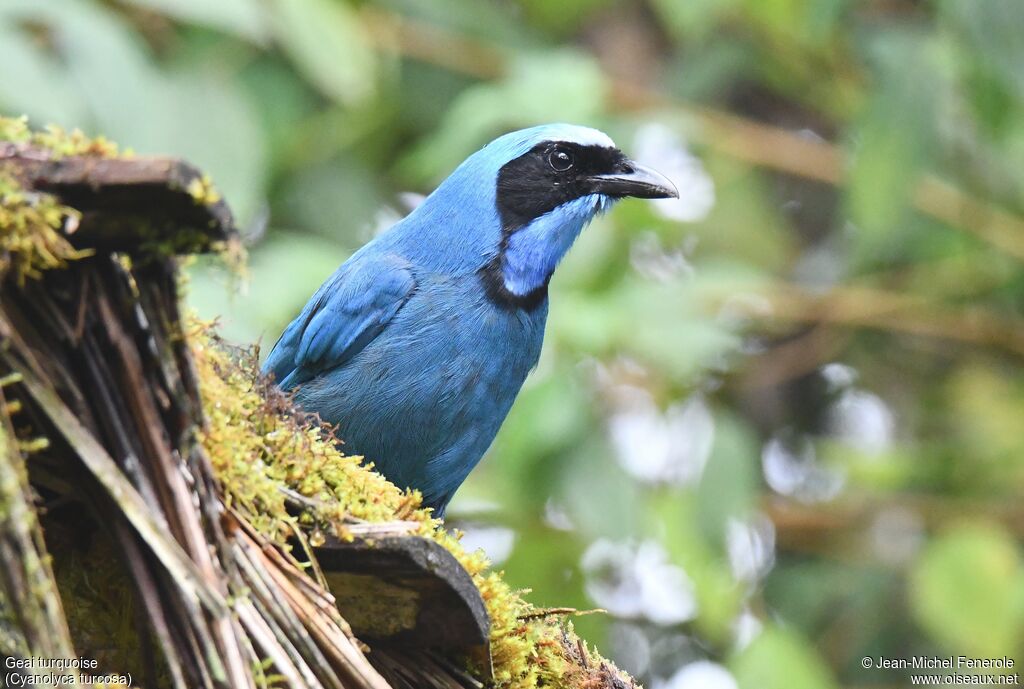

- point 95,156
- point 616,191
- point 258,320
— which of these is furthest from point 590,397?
point 95,156

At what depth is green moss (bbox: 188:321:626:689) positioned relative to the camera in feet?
8.06

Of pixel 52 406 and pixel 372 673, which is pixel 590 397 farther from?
pixel 52 406

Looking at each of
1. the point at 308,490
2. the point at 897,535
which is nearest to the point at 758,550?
the point at 897,535

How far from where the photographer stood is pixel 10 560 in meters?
1.94

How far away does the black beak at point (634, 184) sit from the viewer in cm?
522

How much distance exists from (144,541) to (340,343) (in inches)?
98.7

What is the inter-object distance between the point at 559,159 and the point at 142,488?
3312 mm

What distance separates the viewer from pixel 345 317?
15.1ft

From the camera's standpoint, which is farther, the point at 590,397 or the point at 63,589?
the point at 590,397

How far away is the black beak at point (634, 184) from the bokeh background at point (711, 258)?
585 mm

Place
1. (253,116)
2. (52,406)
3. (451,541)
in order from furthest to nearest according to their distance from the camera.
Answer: (253,116) → (451,541) → (52,406)

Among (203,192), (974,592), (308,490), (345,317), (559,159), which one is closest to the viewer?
(203,192)

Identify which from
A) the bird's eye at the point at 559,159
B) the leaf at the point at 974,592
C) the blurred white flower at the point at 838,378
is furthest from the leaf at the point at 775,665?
the blurred white flower at the point at 838,378

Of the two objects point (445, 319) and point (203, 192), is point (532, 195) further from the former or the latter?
point (203, 192)
